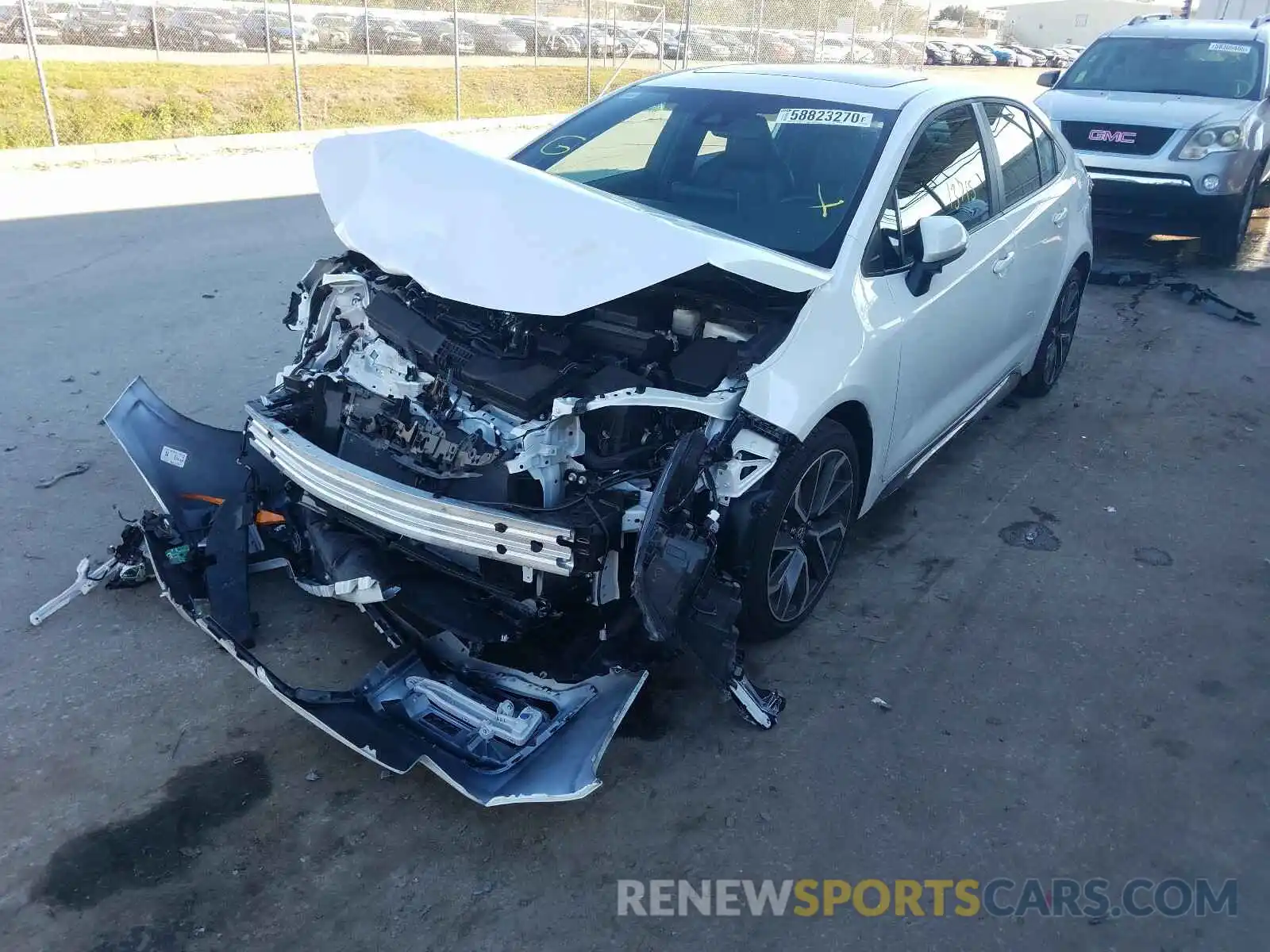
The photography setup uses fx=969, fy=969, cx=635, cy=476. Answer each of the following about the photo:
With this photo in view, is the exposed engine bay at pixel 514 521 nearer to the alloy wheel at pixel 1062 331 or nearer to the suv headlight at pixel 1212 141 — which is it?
the alloy wheel at pixel 1062 331

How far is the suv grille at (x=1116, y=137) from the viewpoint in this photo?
8898mm

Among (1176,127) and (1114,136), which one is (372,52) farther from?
(1176,127)

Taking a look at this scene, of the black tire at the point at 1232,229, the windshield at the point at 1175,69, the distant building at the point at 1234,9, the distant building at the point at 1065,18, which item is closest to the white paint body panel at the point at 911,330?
the black tire at the point at 1232,229

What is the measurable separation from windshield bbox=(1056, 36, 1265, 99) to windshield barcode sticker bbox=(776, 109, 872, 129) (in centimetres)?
708

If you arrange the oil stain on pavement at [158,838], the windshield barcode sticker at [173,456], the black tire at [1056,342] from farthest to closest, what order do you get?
1. the black tire at [1056,342]
2. the windshield barcode sticker at [173,456]
3. the oil stain on pavement at [158,838]

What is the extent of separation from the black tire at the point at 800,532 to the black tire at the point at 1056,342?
267cm

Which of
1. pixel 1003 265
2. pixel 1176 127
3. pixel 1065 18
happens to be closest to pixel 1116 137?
pixel 1176 127

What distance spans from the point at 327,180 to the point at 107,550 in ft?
5.90

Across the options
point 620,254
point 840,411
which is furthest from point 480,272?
point 840,411

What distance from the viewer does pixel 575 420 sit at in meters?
3.15

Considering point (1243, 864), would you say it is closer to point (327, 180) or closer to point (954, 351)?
point (954, 351)

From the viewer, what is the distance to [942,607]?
4.08 meters

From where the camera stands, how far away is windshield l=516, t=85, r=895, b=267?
3.83 metres

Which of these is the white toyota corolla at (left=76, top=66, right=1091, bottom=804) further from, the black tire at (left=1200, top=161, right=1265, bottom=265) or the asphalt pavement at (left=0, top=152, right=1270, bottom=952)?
the black tire at (left=1200, top=161, right=1265, bottom=265)
